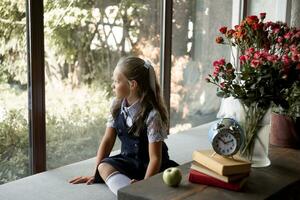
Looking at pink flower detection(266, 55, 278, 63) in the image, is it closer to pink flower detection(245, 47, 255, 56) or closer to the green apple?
pink flower detection(245, 47, 255, 56)

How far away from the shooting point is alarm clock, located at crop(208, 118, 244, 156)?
5.00 ft

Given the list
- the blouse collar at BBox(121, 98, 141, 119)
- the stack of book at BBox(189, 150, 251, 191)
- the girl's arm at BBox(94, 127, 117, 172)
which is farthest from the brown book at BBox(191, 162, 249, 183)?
the girl's arm at BBox(94, 127, 117, 172)

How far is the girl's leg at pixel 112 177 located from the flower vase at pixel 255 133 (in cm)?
61

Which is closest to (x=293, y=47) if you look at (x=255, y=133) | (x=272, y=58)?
(x=272, y=58)

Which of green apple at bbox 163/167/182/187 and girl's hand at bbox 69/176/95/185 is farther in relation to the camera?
girl's hand at bbox 69/176/95/185

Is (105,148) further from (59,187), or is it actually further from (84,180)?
(59,187)

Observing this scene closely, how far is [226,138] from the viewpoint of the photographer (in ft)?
5.05

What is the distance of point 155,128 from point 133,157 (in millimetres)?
205

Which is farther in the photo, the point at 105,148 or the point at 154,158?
the point at 105,148

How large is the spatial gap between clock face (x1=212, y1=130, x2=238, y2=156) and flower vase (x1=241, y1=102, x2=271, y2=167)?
0.39ft

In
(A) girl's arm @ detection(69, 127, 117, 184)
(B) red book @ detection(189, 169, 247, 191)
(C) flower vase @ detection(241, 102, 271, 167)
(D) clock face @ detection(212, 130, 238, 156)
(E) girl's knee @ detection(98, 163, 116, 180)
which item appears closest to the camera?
(B) red book @ detection(189, 169, 247, 191)

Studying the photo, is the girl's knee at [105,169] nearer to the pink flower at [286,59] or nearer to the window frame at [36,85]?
the window frame at [36,85]

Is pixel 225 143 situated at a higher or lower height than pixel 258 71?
lower

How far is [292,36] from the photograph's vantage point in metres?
1.69
